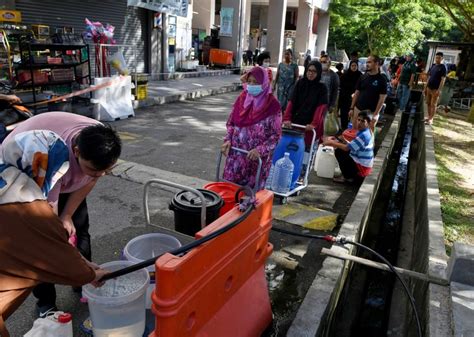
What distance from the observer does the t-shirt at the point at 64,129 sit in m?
2.26

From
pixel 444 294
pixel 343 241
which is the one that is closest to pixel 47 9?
pixel 343 241

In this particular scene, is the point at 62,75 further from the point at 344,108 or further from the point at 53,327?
the point at 53,327

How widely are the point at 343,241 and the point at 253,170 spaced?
1198 mm

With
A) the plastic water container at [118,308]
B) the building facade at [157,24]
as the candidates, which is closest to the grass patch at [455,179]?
the plastic water container at [118,308]

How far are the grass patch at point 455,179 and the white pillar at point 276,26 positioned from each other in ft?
45.2

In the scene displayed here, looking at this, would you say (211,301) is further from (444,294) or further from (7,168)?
(444,294)

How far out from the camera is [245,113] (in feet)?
13.5

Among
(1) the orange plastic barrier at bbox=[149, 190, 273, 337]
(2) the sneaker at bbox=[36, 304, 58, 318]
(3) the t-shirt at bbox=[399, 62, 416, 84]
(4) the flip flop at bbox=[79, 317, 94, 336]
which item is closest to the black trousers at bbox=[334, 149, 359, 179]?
(1) the orange plastic barrier at bbox=[149, 190, 273, 337]

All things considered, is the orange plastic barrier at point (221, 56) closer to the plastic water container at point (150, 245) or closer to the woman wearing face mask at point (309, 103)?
the woman wearing face mask at point (309, 103)

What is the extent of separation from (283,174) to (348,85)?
5286 millimetres

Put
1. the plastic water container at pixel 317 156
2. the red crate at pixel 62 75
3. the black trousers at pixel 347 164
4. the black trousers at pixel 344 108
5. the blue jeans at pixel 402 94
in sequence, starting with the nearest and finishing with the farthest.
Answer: the black trousers at pixel 347 164 < the plastic water container at pixel 317 156 < the red crate at pixel 62 75 < the black trousers at pixel 344 108 < the blue jeans at pixel 402 94

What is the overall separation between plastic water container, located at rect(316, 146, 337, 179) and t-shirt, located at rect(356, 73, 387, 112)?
182 centimetres

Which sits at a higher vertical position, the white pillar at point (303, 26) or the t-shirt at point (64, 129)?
the white pillar at point (303, 26)

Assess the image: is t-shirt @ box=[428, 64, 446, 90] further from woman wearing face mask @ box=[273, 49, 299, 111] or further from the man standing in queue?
the man standing in queue
